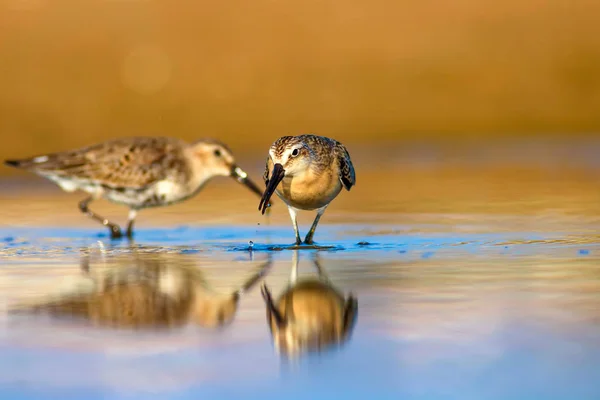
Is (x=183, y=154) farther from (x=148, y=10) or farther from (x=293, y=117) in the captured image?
(x=148, y=10)

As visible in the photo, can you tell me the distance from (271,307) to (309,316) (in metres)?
0.39

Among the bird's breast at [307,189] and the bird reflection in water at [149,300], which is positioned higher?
the bird's breast at [307,189]

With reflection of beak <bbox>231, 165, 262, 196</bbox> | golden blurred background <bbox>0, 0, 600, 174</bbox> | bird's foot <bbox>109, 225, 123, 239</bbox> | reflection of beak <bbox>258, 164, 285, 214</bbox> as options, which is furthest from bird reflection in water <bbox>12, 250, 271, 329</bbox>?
golden blurred background <bbox>0, 0, 600, 174</bbox>

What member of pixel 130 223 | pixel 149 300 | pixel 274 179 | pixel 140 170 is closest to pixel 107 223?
pixel 130 223

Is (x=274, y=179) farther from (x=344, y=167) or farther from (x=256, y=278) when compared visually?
(x=256, y=278)

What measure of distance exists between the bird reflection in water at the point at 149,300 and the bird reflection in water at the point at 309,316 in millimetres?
259

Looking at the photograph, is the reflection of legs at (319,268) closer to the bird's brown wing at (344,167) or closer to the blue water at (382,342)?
the blue water at (382,342)

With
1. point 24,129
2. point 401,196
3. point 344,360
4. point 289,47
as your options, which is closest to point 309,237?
point 401,196

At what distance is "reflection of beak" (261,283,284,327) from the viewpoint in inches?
254

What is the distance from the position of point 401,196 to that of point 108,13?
1309 cm

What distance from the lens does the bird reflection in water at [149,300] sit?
21.7 feet

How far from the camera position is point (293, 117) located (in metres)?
22.3

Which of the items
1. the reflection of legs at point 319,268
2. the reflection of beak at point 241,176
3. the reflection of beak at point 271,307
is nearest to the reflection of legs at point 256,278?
the reflection of beak at point 271,307

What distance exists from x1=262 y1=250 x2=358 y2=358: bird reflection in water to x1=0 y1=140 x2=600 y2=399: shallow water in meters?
0.07
